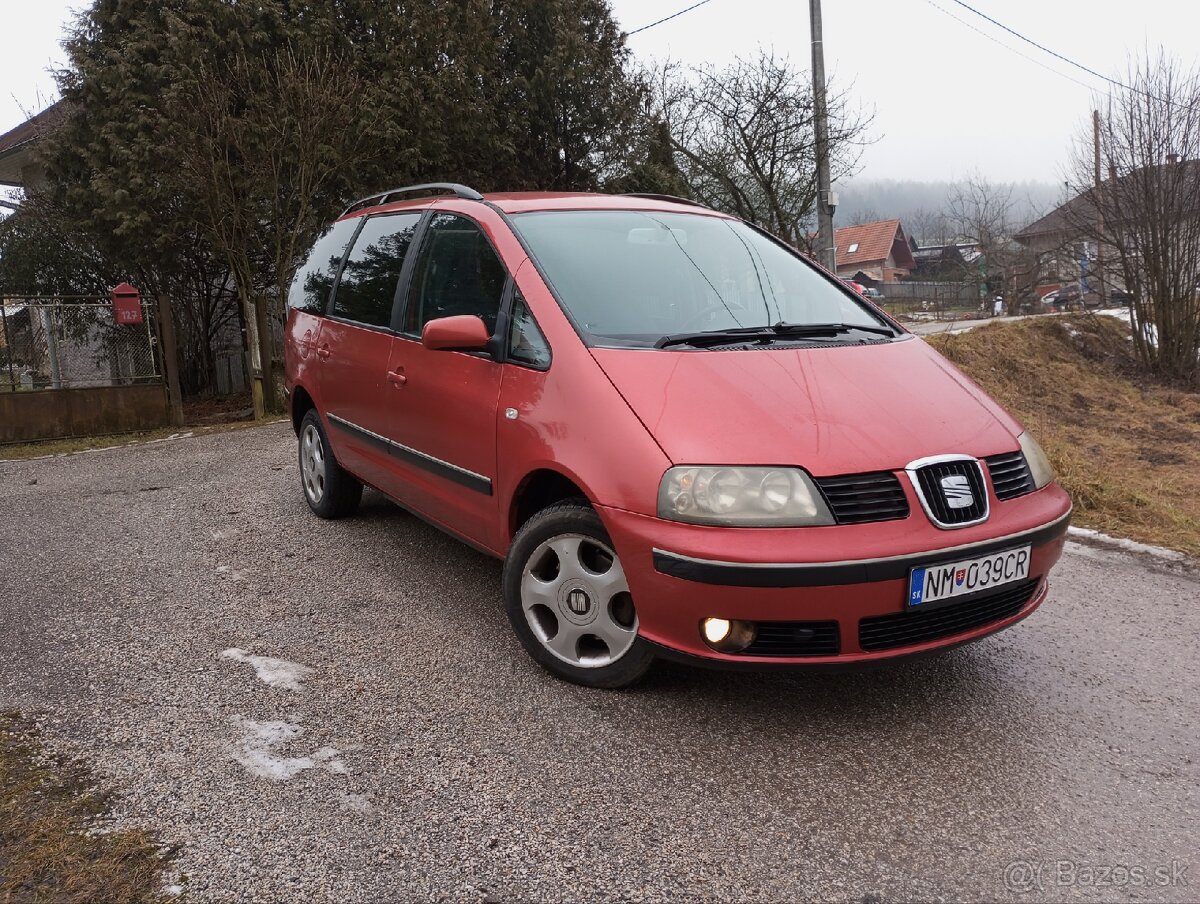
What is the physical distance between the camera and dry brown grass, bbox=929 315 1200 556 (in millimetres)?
5681

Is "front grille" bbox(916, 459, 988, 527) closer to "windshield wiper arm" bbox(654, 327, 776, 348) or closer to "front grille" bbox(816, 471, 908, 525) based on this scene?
"front grille" bbox(816, 471, 908, 525)

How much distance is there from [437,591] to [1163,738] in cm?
286

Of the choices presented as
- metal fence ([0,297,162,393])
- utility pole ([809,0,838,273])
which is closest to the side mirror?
metal fence ([0,297,162,393])

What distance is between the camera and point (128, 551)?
5.00 m

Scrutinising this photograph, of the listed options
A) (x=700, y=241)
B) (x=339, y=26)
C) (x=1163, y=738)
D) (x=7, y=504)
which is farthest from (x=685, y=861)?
(x=339, y=26)

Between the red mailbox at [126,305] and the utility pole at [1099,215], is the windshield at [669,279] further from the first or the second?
the utility pole at [1099,215]

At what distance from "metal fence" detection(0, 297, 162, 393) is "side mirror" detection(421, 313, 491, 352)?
8536mm

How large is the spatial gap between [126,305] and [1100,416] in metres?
12.3

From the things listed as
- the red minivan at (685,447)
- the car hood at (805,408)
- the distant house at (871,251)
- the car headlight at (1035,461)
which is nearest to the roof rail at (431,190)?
the red minivan at (685,447)

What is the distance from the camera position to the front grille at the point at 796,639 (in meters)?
2.65

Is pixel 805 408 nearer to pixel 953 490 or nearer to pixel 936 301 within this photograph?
pixel 953 490

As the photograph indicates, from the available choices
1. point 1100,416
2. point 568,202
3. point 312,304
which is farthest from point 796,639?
point 1100,416

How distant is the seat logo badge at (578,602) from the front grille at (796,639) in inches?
23.2

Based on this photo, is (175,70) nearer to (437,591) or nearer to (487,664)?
(437,591)
